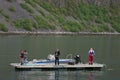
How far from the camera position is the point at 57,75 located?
58.4m

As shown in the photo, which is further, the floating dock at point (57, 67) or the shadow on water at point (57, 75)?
the floating dock at point (57, 67)

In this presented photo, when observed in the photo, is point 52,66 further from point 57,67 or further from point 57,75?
point 57,75

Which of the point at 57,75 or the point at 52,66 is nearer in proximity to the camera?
the point at 57,75

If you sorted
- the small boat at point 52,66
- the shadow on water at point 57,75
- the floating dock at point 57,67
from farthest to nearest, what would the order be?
the small boat at point 52,66 → the floating dock at point 57,67 → the shadow on water at point 57,75

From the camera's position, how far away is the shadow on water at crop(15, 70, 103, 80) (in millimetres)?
55844

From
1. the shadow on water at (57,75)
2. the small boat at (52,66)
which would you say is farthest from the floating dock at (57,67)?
the shadow on water at (57,75)

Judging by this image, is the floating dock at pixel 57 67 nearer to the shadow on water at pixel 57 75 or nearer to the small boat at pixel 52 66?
the small boat at pixel 52 66

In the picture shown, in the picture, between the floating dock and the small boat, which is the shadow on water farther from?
the small boat

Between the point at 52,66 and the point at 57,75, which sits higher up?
the point at 52,66

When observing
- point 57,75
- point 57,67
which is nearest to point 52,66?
point 57,67

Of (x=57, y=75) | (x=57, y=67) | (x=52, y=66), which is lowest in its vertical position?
(x=57, y=75)

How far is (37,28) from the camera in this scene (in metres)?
198

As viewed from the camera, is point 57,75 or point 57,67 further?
point 57,67

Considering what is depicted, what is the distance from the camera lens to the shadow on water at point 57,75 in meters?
55.8
